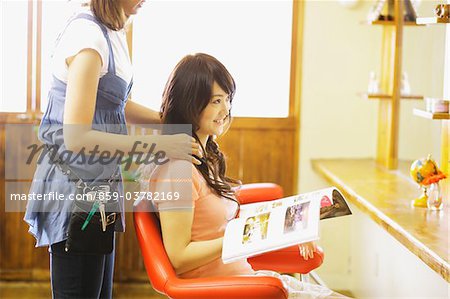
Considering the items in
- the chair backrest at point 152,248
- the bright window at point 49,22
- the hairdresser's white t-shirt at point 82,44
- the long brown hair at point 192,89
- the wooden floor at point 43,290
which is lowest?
the wooden floor at point 43,290

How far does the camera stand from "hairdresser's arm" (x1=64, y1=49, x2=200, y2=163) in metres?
1.69

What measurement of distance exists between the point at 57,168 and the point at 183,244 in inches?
15.1

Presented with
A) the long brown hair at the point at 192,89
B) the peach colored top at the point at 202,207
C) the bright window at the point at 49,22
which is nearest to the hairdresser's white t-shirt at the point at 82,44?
the long brown hair at the point at 192,89

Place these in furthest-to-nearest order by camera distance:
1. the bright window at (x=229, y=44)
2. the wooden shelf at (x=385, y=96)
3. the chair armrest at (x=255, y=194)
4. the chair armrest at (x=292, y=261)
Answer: the bright window at (x=229, y=44) < the wooden shelf at (x=385, y=96) < the chair armrest at (x=255, y=194) < the chair armrest at (x=292, y=261)

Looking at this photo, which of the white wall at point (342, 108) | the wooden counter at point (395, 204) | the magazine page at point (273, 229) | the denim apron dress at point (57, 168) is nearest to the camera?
the magazine page at point (273, 229)

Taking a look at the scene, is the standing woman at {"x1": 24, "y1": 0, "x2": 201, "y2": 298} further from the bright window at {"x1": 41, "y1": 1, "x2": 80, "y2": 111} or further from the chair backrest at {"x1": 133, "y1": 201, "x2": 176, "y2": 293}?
the bright window at {"x1": 41, "y1": 1, "x2": 80, "y2": 111}

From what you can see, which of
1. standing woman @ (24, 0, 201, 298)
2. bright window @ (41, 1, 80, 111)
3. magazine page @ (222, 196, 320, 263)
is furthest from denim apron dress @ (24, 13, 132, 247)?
bright window @ (41, 1, 80, 111)

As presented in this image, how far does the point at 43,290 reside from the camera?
3.63m

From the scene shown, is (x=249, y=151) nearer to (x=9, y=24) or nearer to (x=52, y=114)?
(x=9, y=24)

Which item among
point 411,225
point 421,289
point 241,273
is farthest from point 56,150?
point 421,289

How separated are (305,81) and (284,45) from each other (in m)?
0.22

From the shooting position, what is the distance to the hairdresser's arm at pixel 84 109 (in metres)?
1.69

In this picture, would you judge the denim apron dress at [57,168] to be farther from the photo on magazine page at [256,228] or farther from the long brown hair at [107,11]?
the photo on magazine page at [256,228]

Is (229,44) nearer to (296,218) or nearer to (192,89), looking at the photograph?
(192,89)
